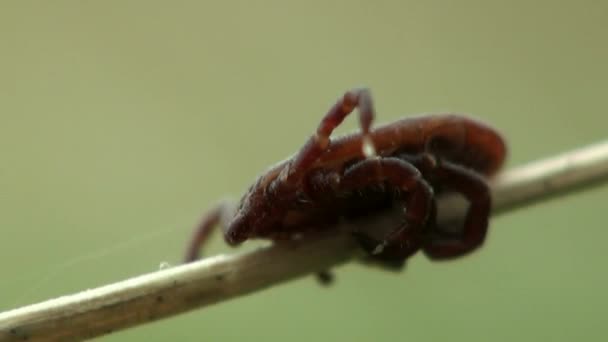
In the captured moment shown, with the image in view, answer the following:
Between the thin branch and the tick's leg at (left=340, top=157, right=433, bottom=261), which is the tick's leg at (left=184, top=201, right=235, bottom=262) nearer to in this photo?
the thin branch

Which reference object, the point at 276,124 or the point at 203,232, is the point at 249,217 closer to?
the point at 203,232

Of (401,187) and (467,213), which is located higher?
(401,187)

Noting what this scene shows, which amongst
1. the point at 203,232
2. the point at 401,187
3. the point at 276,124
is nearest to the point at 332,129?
the point at 401,187

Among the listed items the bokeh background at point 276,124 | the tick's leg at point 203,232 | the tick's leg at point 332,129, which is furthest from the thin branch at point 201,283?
the bokeh background at point 276,124

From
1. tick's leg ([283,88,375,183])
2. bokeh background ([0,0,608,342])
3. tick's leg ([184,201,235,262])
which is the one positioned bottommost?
bokeh background ([0,0,608,342])

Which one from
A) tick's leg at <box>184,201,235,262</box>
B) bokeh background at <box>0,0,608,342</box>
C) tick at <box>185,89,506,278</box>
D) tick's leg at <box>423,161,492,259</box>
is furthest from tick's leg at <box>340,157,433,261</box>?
bokeh background at <box>0,0,608,342</box>

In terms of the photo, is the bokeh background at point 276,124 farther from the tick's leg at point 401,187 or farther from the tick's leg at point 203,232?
the tick's leg at point 401,187

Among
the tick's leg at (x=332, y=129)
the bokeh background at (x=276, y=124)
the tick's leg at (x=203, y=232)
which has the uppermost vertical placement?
the tick's leg at (x=332, y=129)

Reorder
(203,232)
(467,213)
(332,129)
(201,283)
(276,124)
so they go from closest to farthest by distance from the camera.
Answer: (332,129)
(201,283)
(467,213)
(203,232)
(276,124)
